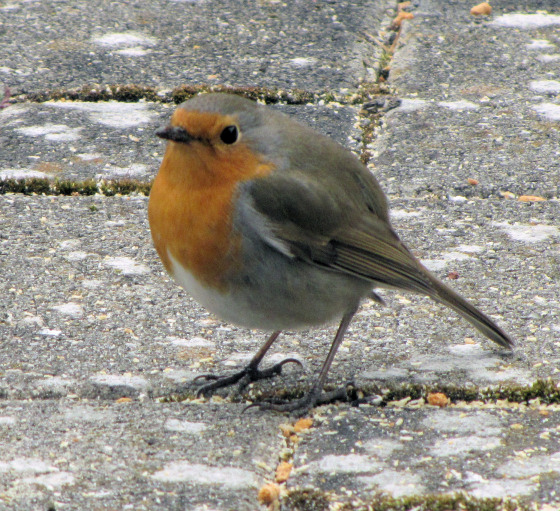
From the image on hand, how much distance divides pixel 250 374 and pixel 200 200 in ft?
1.91

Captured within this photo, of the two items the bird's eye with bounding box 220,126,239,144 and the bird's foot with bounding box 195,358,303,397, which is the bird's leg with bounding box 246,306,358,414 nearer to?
the bird's foot with bounding box 195,358,303,397

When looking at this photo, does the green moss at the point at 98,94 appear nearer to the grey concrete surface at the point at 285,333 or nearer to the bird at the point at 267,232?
the grey concrete surface at the point at 285,333

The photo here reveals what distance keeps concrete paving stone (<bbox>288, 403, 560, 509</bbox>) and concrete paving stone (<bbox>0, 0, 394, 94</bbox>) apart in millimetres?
2474

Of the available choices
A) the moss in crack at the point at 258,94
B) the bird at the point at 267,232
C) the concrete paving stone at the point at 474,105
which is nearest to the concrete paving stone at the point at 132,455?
the bird at the point at 267,232

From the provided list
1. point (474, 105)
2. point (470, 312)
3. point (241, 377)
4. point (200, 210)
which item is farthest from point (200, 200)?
point (474, 105)

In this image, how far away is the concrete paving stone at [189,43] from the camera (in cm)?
475

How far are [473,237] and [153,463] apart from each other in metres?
1.81

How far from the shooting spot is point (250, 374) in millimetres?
2938

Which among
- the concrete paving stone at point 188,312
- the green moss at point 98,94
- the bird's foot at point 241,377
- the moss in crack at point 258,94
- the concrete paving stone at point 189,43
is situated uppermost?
the concrete paving stone at point 189,43

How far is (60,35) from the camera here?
5.21 m

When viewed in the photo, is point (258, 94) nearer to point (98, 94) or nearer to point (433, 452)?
point (98, 94)

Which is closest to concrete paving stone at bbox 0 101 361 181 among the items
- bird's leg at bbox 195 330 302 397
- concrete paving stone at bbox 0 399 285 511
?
bird's leg at bbox 195 330 302 397

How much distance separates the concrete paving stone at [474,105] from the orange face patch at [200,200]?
4.12 ft

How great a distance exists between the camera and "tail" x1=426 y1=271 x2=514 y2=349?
2.97m
